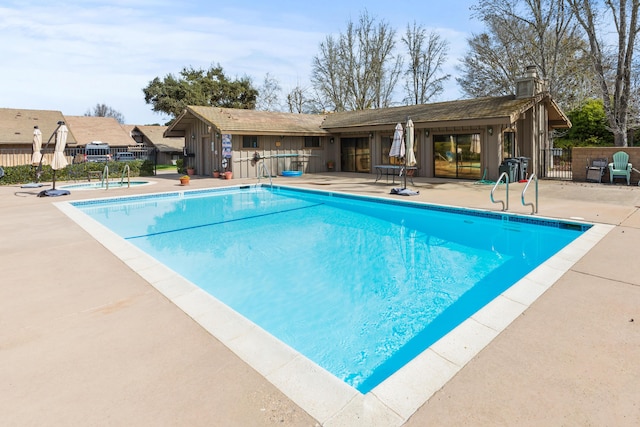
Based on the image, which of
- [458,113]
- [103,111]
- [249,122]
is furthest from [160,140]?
[103,111]

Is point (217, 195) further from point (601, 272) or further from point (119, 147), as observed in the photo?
point (119, 147)

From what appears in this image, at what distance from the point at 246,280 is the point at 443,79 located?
91.5 feet

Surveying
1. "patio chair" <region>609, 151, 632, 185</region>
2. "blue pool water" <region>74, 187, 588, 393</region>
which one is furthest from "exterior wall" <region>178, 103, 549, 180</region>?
"blue pool water" <region>74, 187, 588, 393</region>

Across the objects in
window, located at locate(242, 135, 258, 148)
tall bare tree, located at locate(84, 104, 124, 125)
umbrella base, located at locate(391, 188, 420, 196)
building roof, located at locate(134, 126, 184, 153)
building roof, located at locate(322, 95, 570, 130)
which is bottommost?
umbrella base, located at locate(391, 188, 420, 196)

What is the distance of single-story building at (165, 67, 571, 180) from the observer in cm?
1368

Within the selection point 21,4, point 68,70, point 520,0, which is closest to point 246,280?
point 21,4

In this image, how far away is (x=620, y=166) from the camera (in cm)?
1170

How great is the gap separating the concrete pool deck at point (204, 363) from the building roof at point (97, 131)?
29876 mm

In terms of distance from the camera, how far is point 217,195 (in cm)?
1330

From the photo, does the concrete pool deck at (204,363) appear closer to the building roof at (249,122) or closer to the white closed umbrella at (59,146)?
the white closed umbrella at (59,146)

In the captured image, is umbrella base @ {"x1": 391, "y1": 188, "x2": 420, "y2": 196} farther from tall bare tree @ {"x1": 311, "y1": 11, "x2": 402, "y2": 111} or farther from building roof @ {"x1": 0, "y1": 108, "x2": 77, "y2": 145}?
building roof @ {"x1": 0, "y1": 108, "x2": 77, "y2": 145}

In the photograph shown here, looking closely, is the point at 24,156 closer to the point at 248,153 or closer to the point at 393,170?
the point at 248,153

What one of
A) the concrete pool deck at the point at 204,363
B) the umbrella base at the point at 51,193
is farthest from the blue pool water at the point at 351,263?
the umbrella base at the point at 51,193

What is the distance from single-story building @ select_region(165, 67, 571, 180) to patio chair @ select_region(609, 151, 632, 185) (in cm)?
272
